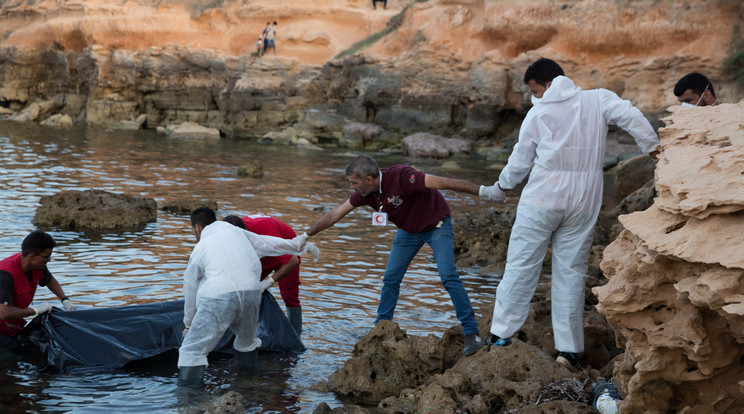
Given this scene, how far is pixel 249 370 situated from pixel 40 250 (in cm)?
204

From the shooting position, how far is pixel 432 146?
28.6 m

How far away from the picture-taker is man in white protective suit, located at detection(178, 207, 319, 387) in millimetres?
5758

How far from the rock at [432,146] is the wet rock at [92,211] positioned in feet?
53.1

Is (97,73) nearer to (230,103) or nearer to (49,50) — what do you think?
(49,50)

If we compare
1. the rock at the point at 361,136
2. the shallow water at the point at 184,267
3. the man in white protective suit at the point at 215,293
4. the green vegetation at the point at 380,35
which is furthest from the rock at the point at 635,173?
the green vegetation at the point at 380,35

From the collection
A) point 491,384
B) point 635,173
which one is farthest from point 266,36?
point 491,384

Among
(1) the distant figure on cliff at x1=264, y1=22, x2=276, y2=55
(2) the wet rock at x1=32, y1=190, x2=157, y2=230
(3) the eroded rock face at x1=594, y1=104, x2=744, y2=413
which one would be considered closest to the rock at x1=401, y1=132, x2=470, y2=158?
(1) the distant figure on cliff at x1=264, y1=22, x2=276, y2=55

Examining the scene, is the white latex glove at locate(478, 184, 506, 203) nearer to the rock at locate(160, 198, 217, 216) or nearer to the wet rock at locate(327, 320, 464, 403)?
the wet rock at locate(327, 320, 464, 403)

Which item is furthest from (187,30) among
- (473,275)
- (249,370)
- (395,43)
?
(249,370)

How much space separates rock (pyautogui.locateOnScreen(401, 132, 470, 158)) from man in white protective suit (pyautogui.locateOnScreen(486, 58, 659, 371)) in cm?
2258

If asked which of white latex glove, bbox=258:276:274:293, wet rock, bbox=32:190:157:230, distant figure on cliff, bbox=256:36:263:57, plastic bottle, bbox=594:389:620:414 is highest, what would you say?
distant figure on cliff, bbox=256:36:263:57

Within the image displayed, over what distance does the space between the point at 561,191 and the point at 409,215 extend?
1512 mm

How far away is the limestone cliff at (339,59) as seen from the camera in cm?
2669

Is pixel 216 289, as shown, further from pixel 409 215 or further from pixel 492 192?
pixel 492 192
